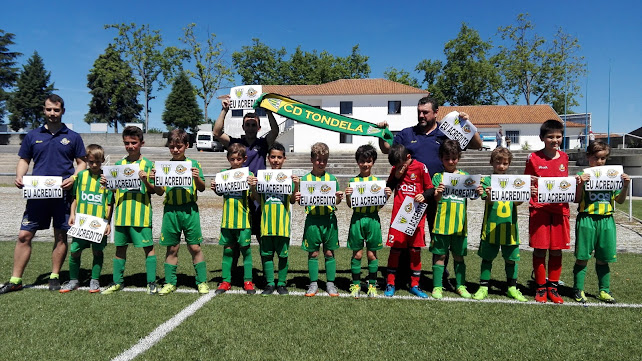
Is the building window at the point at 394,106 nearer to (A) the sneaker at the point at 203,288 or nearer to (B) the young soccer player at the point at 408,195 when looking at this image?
(B) the young soccer player at the point at 408,195

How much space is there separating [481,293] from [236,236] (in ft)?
10.0

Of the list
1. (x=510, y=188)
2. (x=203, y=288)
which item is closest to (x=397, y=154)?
(x=510, y=188)

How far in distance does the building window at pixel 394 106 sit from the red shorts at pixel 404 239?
34036 millimetres

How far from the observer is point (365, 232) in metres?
4.92

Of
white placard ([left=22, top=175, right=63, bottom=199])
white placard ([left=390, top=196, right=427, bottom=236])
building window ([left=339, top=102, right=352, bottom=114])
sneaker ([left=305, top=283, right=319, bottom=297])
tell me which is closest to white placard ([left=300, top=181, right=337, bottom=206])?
white placard ([left=390, top=196, right=427, bottom=236])

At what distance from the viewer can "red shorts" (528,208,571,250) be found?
4.80 meters

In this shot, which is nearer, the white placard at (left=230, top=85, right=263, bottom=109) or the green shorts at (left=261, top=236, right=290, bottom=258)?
the green shorts at (left=261, top=236, right=290, bottom=258)

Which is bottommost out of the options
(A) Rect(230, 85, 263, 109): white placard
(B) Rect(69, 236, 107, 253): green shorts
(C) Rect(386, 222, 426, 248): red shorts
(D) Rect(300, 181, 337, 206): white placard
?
(B) Rect(69, 236, 107, 253): green shorts

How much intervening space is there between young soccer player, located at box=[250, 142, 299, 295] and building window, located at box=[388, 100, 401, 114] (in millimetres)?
34164

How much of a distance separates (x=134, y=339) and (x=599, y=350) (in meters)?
3.96

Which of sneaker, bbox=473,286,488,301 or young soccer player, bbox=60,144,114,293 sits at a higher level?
young soccer player, bbox=60,144,114,293

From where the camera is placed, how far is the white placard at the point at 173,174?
188 inches

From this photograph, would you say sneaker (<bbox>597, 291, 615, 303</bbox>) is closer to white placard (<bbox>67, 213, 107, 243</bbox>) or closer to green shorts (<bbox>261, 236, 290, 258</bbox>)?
green shorts (<bbox>261, 236, 290, 258</bbox>)

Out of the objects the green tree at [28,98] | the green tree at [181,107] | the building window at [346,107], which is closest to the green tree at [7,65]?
the green tree at [28,98]
